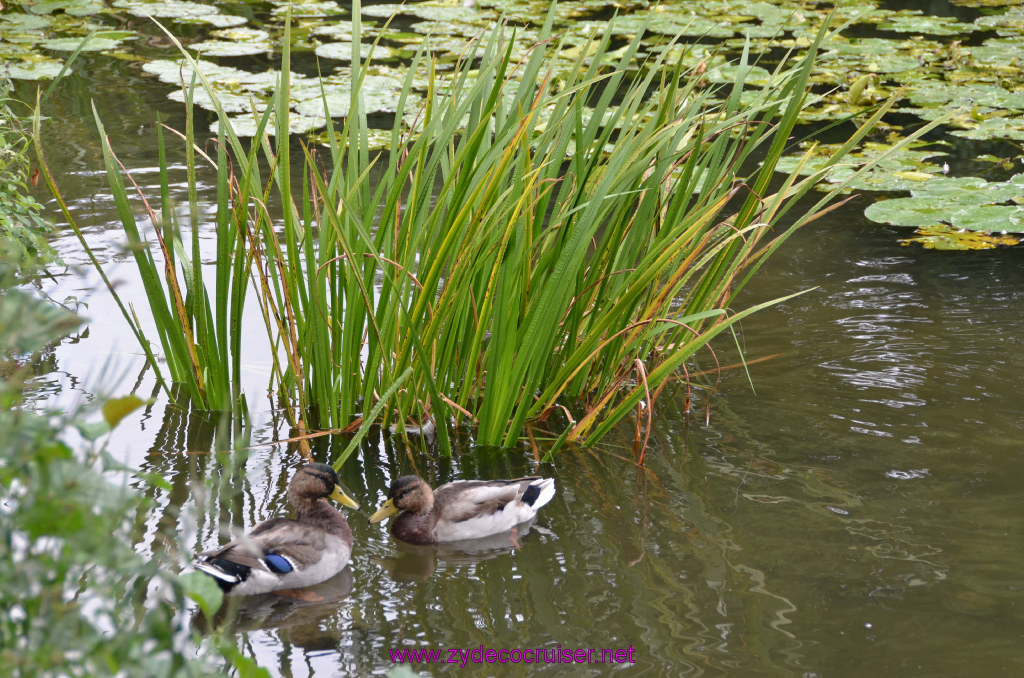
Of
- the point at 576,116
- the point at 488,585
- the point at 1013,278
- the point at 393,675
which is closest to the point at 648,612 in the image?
the point at 488,585

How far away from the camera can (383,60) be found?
10.3 meters

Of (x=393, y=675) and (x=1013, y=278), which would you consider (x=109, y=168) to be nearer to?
(x=393, y=675)

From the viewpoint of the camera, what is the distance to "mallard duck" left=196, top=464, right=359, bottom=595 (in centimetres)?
308

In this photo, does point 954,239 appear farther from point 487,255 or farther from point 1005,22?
point 1005,22

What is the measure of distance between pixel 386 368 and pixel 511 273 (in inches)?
24.6

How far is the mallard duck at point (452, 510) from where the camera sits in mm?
3482

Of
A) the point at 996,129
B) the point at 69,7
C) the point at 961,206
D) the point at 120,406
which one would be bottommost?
the point at 961,206

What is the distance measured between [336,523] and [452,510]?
0.40m

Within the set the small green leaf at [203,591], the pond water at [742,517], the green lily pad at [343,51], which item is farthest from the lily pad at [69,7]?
the small green leaf at [203,591]

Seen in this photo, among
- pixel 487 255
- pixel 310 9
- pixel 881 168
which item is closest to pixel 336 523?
pixel 487 255

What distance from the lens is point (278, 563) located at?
10.3 feet

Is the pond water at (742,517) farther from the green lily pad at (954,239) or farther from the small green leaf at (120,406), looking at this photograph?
the small green leaf at (120,406)

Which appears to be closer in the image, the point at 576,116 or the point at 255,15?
the point at 576,116

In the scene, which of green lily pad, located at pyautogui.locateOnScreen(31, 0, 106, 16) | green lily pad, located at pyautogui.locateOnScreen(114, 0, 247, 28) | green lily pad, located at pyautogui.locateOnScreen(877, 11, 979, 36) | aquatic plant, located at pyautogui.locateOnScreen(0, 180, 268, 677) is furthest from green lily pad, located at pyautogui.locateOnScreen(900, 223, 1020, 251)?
green lily pad, located at pyautogui.locateOnScreen(31, 0, 106, 16)
